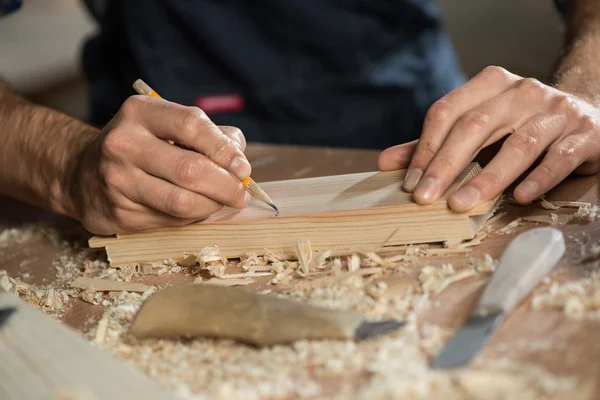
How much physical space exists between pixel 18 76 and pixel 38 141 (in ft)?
7.69

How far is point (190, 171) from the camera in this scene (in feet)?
4.33

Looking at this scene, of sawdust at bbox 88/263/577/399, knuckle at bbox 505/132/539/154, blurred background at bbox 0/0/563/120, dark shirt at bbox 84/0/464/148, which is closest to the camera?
sawdust at bbox 88/263/577/399

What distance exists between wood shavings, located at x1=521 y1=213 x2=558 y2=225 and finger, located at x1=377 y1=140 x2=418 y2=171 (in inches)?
10.5


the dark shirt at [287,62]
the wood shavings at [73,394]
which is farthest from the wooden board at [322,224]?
the dark shirt at [287,62]

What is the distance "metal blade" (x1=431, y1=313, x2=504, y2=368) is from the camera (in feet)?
2.93

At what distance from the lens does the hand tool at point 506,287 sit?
912 millimetres

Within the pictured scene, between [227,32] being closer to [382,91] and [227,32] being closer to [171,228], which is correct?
[382,91]

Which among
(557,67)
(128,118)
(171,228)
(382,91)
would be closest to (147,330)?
(171,228)

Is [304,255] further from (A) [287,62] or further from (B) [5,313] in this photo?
(A) [287,62]

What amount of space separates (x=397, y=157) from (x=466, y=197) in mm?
Result: 230

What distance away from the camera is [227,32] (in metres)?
2.24

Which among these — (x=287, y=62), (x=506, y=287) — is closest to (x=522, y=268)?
(x=506, y=287)

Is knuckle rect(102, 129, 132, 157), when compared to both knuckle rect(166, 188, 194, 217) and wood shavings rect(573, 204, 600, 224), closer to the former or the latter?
knuckle rect(166, 188, 194, 217)

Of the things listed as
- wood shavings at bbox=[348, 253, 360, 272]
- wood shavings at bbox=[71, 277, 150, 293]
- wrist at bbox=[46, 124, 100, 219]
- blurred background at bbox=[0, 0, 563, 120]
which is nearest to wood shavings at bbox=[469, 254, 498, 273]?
wood shavings at bbox=[348, 253, 360, 272]
